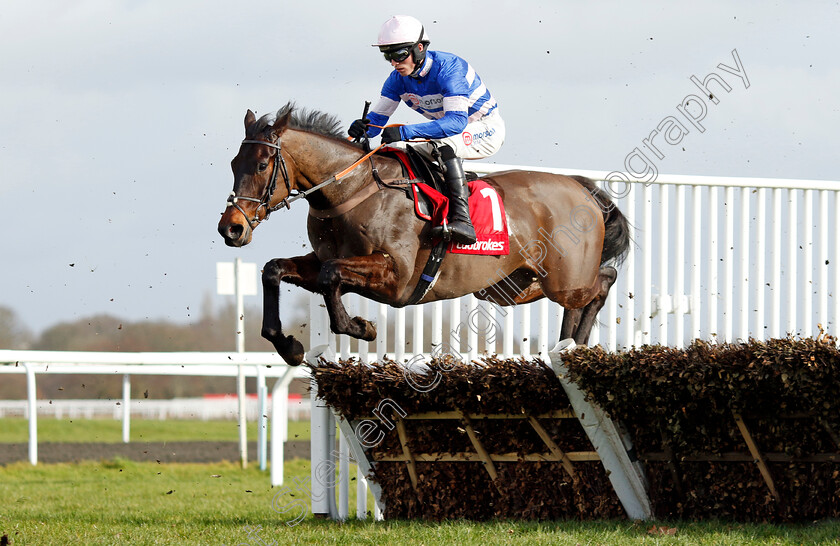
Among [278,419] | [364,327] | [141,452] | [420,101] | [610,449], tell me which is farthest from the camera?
[141,452]

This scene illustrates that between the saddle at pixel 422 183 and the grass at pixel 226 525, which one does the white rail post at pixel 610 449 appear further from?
the saddle at pixel 422 183

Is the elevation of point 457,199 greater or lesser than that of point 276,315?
greater

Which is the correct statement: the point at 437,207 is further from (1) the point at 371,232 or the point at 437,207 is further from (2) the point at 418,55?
(2) the point at 418,55

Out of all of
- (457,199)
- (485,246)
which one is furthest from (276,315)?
(485,246)

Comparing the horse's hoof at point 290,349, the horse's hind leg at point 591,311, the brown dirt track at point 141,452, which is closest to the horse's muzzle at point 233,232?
the horse's hoof at point 290,349

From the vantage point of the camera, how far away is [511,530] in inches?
168

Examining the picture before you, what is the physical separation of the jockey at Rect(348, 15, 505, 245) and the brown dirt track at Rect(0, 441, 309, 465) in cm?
557

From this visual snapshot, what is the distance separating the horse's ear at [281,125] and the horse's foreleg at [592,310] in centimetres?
225

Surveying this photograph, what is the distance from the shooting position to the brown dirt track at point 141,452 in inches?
419

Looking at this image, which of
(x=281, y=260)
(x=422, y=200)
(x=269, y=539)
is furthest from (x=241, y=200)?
(x=269, y=539)

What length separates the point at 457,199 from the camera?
5355mm

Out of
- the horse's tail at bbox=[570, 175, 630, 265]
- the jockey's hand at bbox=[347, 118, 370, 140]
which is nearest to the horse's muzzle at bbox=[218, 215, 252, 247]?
the jockey's hand at bbox=[347, 118, 370, 140]

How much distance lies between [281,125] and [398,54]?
2.39 feet

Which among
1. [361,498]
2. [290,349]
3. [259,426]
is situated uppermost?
[290,349]
